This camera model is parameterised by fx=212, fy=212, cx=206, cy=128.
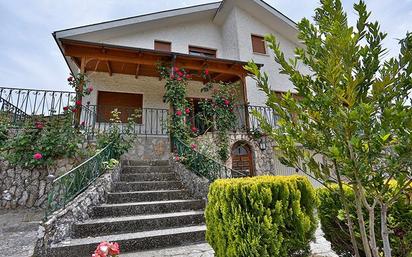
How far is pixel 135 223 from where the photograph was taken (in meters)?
3.44

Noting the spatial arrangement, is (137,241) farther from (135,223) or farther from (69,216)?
(69,216)

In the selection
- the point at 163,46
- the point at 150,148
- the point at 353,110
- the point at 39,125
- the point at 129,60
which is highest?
the point at 163,46

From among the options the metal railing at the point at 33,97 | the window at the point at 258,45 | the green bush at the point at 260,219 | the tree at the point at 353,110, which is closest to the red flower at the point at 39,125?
the metal railing at the point at 33,97

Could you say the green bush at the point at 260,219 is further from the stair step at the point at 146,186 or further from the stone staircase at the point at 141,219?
the stair step at the point at 146,186

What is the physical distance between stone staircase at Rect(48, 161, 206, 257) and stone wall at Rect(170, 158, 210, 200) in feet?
0.46

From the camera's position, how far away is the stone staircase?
3027 mm

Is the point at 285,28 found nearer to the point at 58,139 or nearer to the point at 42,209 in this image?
the point at 58,139

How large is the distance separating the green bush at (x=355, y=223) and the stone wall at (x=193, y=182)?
220 centimetres

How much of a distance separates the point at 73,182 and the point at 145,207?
1290 millimetres

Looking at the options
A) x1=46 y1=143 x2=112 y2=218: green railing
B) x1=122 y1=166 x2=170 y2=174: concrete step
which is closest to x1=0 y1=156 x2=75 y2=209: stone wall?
x1=122 y1=166 x2=170 y2=174: concrete step

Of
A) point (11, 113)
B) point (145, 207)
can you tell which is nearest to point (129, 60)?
point (11, 113)

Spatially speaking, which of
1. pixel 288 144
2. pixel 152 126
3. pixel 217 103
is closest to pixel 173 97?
pixel 217 103

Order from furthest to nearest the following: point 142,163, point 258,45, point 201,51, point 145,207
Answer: point 258,45
point 201,51
point 142,163
point 145,207

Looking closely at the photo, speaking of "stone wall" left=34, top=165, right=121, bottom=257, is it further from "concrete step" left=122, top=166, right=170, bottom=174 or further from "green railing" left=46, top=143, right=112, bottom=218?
"concrete step" left=122, top=166, right=170, bottom=174
